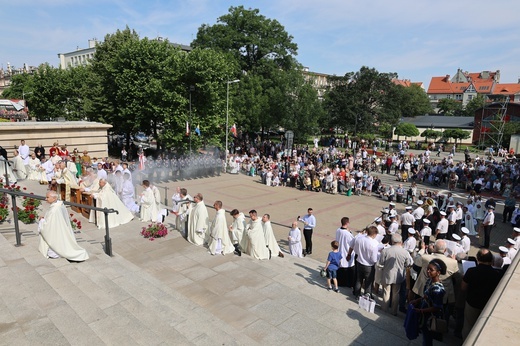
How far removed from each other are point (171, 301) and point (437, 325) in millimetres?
4458

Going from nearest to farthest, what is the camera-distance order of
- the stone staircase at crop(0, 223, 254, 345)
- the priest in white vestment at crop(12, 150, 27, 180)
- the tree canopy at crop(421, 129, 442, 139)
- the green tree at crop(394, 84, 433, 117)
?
the stone staircase at crop(0, 223, 254, 345) → the priest in white vestment at crop(12, 150, 27, 180) → the tree canopy at crop(421, 129, 442, 139) → the green tree at crop(394, 84, 433, 117)

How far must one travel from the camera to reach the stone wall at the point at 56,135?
2028cm

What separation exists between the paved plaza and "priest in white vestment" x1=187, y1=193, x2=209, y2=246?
38 centimetres

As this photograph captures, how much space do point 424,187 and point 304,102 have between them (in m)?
16.7

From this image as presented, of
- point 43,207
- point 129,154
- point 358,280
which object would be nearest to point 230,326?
point 358,280

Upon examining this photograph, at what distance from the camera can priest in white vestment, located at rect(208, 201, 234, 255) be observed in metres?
9.78

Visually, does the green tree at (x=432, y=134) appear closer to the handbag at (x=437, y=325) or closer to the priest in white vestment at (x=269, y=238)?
the priest in white vestment at (x=269, y=238)

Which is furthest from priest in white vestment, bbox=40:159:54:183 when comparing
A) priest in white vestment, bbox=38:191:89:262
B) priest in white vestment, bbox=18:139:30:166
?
priest in white vestment, bbox=38:191:89:262

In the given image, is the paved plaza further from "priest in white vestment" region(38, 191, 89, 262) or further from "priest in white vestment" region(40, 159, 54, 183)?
"priest in white vestment" region(40, 159, 54, 183)

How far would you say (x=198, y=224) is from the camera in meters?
10.4

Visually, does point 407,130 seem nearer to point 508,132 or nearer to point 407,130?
point 407,130

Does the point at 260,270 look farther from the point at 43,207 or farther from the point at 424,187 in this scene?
the point at 424,187

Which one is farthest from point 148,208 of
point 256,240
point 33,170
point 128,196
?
point 33,170

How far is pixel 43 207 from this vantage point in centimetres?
1185
